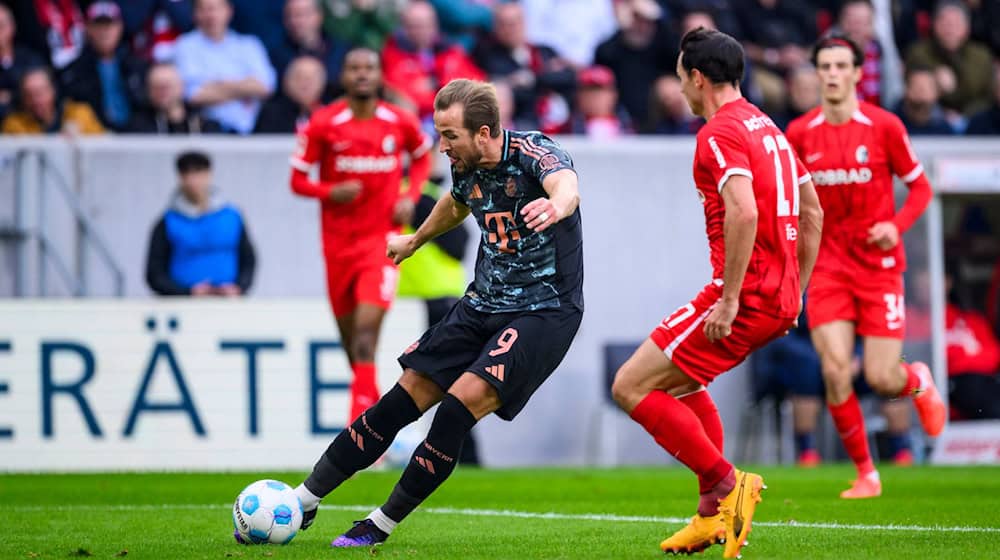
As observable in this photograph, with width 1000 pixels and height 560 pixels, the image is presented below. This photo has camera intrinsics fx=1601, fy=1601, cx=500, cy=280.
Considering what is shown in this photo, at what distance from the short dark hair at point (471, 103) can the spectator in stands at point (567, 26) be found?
10768mm

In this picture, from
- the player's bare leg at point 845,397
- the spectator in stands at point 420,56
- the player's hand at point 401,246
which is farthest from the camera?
the spectator in stands at point 420,56

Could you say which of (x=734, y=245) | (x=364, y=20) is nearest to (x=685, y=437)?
(x=734, y=245)

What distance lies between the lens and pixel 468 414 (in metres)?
6.31

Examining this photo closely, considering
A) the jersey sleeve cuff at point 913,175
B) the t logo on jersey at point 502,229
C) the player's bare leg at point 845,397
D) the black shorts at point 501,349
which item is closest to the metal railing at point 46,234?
the player's bare leg at point 845,397

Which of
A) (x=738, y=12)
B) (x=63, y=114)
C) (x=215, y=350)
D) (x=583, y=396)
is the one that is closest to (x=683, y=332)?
(x=215, y=350)

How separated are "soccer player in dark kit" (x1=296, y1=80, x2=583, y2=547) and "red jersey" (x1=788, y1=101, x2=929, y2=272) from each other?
356cm

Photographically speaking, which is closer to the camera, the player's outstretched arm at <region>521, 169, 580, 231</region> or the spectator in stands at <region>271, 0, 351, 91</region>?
the player's outstretched arm at <region>521, 169, 580, 231</region>

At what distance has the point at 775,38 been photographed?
1730 cm

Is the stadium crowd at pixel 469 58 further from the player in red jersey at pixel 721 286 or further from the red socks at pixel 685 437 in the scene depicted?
the red socks at pixel 685 437

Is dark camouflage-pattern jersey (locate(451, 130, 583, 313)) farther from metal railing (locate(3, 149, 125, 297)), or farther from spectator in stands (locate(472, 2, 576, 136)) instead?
spectator in stands (locate(472, 2, 576, 136))

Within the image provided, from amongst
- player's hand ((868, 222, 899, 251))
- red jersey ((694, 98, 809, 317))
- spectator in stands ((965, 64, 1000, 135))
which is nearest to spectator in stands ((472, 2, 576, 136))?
spectator in stands ((965, 64, 1000, 135))

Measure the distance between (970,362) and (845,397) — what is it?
6289mm

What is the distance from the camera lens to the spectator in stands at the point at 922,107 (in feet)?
53.0

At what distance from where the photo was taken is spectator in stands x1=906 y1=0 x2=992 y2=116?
17172 millimetres
